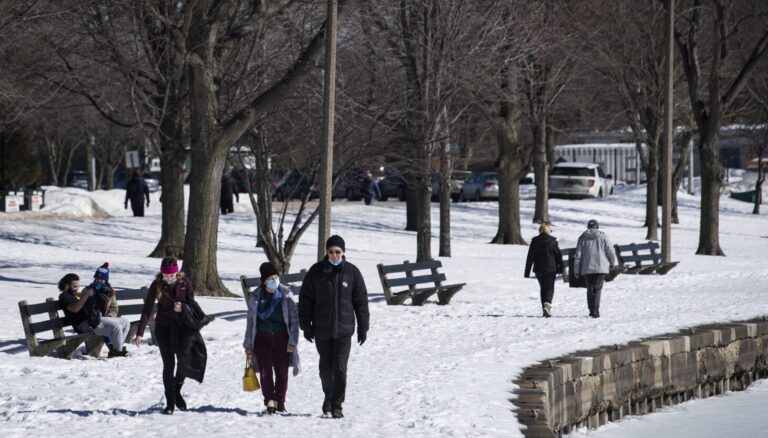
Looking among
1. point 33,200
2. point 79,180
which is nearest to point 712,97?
point 33,200

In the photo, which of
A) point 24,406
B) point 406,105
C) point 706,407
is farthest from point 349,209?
point 24,406

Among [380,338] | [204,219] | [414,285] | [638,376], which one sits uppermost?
[204,219]

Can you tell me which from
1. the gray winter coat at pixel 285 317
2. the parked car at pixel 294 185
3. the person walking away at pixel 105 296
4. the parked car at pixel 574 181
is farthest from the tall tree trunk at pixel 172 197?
the parked car at pixel 574 181

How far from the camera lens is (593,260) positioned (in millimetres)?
19594

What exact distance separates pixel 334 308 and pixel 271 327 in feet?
1.81

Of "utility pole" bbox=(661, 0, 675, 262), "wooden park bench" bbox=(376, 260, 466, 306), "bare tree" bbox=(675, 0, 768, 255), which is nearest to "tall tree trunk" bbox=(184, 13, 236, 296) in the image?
"wooden park bench" bbox=(376, 260, 466, 306)

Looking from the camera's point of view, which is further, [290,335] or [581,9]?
[581,9]

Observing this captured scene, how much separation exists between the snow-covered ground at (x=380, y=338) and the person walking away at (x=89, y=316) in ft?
1.30

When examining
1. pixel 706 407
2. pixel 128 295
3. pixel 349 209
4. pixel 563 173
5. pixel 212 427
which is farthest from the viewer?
pixel 563 173

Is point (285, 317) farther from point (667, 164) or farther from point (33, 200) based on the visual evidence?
Answer: point (33, 200)

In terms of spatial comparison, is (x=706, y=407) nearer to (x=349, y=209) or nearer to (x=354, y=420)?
(x=354, y=420)

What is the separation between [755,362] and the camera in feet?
66.3

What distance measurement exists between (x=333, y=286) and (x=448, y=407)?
1692 mm

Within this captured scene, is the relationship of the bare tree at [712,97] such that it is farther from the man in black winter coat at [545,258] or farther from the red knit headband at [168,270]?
the red knit headband at [168,270]
